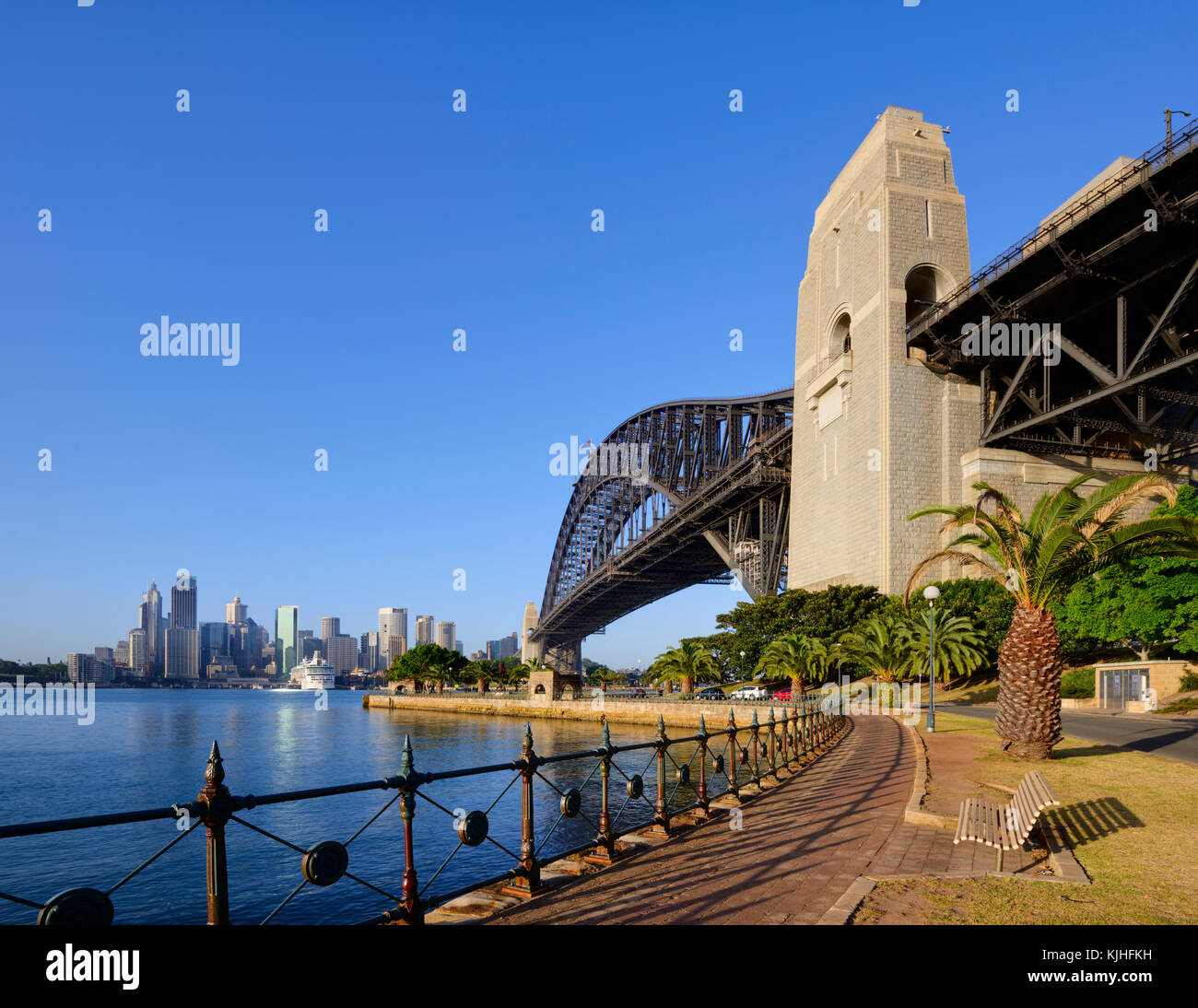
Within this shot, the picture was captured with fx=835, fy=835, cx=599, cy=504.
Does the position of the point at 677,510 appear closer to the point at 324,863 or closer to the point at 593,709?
the point at 593,709

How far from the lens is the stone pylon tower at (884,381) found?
→ 50469 millimetres

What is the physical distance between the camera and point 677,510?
3558 inches

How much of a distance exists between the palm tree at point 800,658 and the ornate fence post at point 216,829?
142ft

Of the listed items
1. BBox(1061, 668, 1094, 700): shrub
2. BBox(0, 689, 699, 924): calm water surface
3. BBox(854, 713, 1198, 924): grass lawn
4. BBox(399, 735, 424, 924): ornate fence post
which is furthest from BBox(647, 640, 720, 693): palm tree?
BBox(399, 735, 424, 924): ornate fence post

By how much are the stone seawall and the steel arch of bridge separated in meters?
17.5

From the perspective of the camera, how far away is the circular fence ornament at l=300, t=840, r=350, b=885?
5.66 m

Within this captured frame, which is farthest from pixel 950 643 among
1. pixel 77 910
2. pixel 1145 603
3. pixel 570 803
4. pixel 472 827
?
pixel 77 910

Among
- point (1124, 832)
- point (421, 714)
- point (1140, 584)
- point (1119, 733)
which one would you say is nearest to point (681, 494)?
point (421, 714)

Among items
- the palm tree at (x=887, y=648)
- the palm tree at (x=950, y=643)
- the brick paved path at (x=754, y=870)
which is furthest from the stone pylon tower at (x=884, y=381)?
the brick paved path at (x=754, y=870)

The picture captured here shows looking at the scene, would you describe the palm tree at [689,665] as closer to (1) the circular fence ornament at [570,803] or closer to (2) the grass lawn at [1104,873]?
(2) the grass lawn at [1104,873]

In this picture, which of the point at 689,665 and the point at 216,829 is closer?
the point at 216,829

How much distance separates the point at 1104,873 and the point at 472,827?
593 centimetres
